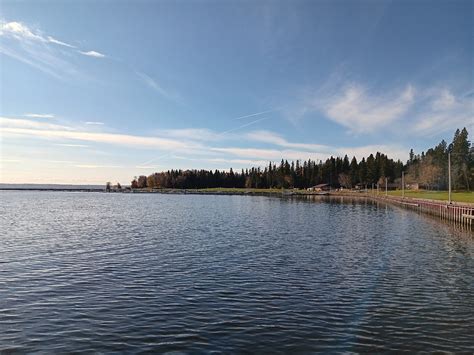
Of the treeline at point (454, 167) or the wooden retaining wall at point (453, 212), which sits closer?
the wooden retaining wall at point (453, 212)

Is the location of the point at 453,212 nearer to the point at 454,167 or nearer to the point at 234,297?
the point at 234,297

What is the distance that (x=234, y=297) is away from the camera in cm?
1869

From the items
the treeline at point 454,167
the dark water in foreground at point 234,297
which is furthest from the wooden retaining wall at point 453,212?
the treeline at point 454,167

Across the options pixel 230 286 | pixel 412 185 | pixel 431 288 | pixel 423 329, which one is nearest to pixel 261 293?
pixel 230 286

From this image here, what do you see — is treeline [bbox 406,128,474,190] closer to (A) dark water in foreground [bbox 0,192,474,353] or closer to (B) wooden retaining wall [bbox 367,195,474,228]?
(B) wooden retaining wall [bbox 367,195,474,228]

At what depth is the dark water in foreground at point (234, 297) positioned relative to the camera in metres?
→ 13.7

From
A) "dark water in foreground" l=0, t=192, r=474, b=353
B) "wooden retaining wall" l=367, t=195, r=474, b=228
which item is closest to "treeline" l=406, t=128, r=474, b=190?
"wooden retaining wall" l=367, t=195, r=474, b=228

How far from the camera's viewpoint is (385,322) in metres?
15.3

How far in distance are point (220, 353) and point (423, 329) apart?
758 centimetres

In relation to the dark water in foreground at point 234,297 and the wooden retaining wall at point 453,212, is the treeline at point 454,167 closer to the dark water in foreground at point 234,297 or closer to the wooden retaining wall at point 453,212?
the wooden retaining wall at point 453,212

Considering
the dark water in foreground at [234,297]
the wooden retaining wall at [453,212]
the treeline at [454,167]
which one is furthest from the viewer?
the treeline at [454,167]

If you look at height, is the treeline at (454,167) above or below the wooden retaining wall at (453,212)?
above

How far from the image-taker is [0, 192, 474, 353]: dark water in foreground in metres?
13.7

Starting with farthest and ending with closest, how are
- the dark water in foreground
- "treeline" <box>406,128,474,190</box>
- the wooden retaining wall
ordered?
"treeline" <box>406,128,474,190</box>, the wooden retaining wall, the dark water in foreground
